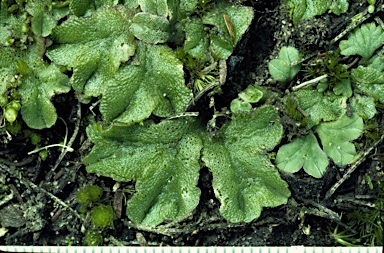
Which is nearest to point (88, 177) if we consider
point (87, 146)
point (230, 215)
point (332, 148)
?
point (87, 146)

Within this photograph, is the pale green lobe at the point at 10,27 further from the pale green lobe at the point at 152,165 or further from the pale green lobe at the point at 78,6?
the pale green lobe at the point at 152,165

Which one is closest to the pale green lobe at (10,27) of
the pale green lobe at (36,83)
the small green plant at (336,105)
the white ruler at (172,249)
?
the pale green lobe at (36,83)

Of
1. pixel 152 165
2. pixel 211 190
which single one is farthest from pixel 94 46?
pixel 211 190

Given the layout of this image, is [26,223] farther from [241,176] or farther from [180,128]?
[241,176]

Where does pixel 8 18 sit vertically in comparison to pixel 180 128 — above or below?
above

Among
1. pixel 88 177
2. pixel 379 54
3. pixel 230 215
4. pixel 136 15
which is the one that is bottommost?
pixel 230 215

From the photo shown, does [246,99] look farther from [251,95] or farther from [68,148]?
[68,148]
